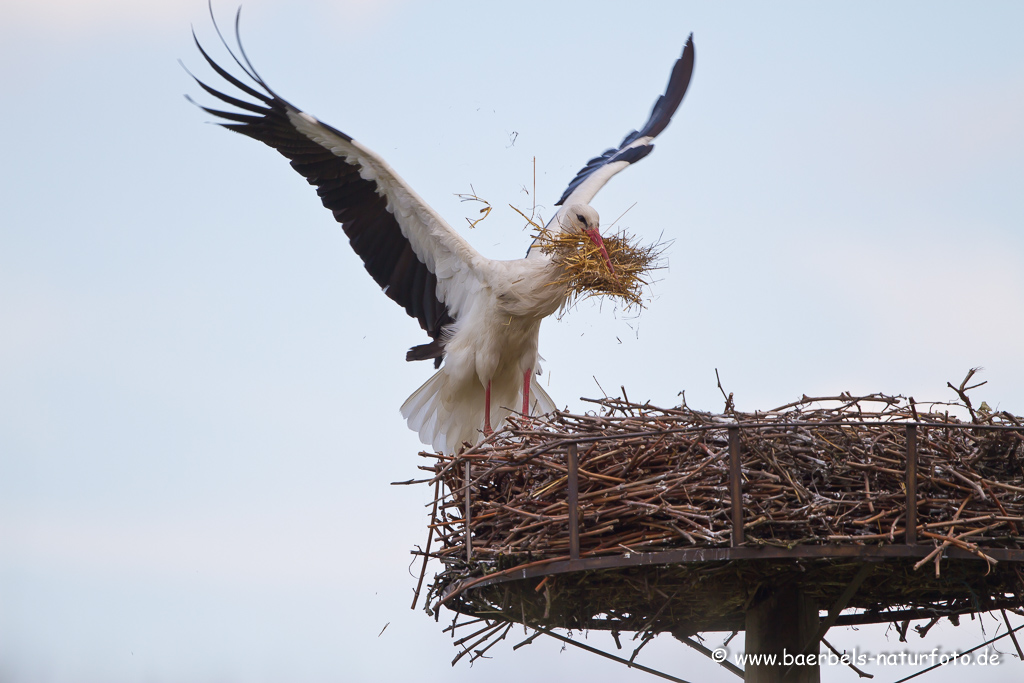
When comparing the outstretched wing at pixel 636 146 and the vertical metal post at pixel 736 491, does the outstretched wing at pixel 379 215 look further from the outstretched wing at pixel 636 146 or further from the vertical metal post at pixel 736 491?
the vertical metal post at pixel 736 491

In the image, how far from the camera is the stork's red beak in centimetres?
652

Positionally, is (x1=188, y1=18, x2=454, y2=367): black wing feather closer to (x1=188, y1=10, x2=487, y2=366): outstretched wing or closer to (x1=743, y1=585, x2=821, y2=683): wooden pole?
(x1=188, y1=10, x2=487, y2=366): outstretched wing

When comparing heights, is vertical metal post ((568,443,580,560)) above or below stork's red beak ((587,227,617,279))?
below

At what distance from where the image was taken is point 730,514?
443 cm

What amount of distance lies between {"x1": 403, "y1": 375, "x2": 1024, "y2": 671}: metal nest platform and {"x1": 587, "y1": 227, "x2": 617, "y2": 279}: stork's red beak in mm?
1403

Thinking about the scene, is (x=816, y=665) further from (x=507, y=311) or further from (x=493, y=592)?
(x=507, y=311)

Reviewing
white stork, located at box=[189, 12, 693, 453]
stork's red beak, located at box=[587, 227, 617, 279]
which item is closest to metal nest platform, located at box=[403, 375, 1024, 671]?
stork's red beak, located at box=[587, 227, 617, 279]

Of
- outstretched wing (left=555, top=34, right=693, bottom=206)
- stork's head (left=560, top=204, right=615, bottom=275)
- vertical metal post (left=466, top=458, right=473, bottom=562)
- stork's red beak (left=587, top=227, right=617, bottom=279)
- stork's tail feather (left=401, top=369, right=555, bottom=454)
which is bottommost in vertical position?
vertical metal post (left=466, top=458, right=473, bottom=562)

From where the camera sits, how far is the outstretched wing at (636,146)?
27.2 ft

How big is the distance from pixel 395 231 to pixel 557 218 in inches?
46.0

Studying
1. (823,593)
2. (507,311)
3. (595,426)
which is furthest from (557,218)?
(823,593)

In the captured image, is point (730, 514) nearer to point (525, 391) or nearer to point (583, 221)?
point (583, 221)

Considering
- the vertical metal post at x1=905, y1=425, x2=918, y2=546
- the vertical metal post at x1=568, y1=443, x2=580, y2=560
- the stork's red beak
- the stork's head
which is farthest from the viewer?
the stork's head

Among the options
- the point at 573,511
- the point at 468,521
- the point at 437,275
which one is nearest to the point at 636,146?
the point at 437,275
